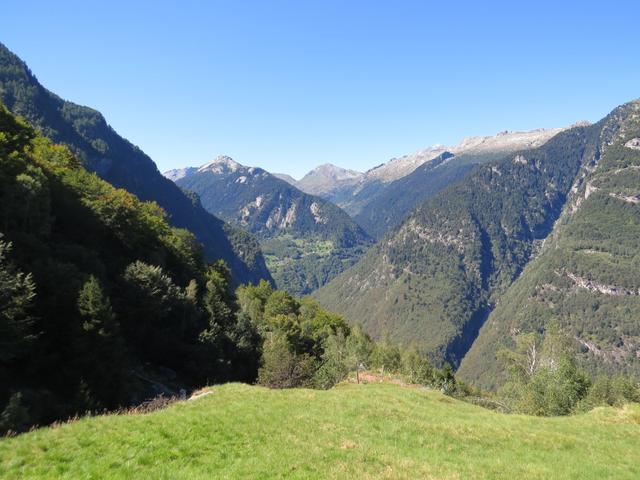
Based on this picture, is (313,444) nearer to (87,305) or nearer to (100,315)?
(100,315)

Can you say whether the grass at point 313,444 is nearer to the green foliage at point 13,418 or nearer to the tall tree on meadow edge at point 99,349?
the green foliage at point 13,418

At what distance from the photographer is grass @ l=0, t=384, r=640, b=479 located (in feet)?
→ 54.7

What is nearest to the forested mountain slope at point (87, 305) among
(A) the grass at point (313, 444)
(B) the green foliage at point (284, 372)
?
(B) the green foliage at point (284, 372)

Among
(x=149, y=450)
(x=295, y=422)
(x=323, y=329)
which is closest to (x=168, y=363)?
(x=295, y=422)

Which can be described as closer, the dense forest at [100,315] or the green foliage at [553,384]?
the dense forest at [100,315]

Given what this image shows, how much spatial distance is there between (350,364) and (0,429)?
63124mm

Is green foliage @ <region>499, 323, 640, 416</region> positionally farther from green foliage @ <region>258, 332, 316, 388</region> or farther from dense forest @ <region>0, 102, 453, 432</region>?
green foliage @ <region>258, 332, 316, 388</region>

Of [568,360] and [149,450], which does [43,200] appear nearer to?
[149,450]

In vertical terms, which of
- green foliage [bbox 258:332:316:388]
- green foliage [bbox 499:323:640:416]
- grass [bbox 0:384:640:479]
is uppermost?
grass [bbox 0:384:640:479]

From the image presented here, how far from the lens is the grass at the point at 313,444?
16672 millimetres

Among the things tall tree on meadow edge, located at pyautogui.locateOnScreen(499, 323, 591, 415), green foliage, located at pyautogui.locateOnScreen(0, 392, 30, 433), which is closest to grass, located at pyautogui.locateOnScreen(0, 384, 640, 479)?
green foliage, located at pyautogui.locateOnScreen(0, 392, 30, 433)

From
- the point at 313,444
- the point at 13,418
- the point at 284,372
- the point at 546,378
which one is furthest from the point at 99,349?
the point at 546,378

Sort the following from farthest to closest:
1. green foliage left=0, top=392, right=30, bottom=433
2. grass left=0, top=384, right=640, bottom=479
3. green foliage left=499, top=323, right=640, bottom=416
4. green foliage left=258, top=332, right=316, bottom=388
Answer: green foliage left=499, top=323, right=640, bottom=416 < green foliage left=258, top=332, right=316, bottom=388 < green foliage left=0, top=392, right=30, bottom=433 < grass left=0, top=384, right=640, bottom=479

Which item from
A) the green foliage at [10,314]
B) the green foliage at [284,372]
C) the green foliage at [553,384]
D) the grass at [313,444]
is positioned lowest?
the green foliage at [553,384]
